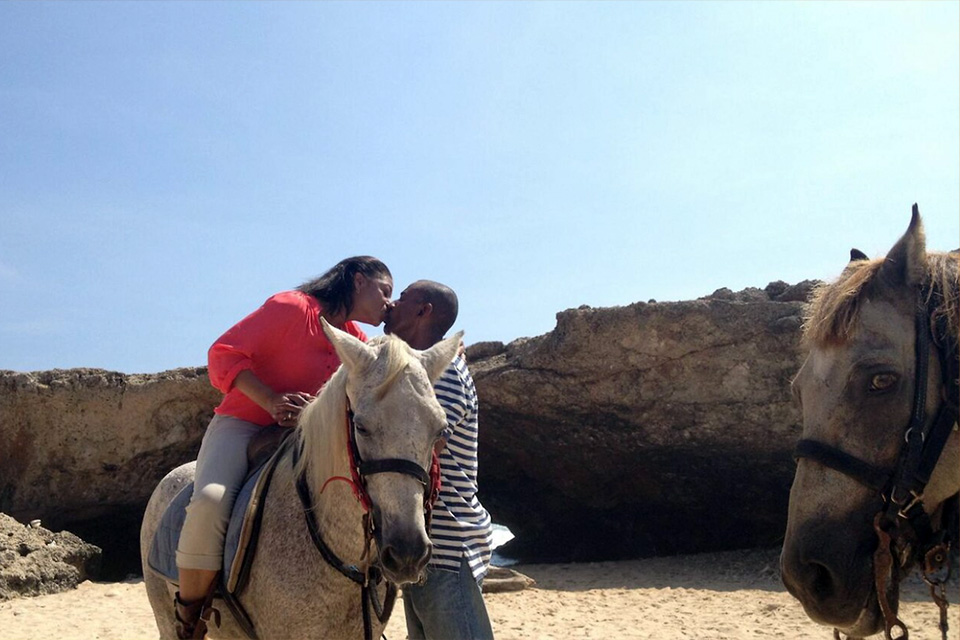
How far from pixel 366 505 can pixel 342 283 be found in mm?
1361

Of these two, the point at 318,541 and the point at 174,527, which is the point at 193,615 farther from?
the point at 318,541

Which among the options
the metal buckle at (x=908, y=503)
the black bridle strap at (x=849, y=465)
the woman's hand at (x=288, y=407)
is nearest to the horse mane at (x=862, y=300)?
the black bridle strap at (x=849, y=465)

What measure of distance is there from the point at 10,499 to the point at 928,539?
36.9ft

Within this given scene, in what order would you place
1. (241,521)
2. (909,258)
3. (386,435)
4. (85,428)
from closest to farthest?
(909,258) → (386,435) → (241,521) → (85,428)

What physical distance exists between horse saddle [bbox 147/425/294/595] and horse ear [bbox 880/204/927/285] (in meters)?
2.37

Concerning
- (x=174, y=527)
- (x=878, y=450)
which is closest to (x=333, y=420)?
(x=174, y=527)

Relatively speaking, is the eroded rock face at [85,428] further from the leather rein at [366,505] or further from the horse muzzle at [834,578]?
the horse muzzle at [834,578]

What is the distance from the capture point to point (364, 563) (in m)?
2.84

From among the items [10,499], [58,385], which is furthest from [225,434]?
[10,499]

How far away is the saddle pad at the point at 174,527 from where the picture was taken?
10.8 feet

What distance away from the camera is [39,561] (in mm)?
8141

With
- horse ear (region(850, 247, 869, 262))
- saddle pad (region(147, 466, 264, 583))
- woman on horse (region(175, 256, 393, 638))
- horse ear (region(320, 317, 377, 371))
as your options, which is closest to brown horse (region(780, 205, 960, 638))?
horse ear (region(850, 247, 869, 262))

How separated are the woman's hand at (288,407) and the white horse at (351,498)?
0.14 metres

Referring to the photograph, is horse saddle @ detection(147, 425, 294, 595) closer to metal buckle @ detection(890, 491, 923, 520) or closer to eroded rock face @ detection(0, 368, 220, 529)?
metal buckle @ detection(890, 491, 923, 520)
